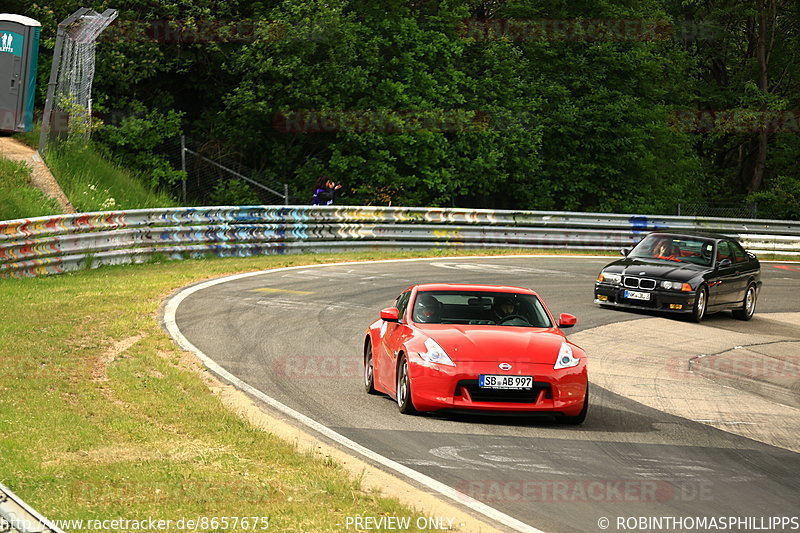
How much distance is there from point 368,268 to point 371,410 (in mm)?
14352

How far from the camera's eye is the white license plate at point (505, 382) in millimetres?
10211

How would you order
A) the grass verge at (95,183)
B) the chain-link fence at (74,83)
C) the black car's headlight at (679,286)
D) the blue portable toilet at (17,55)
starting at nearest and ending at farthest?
the black car's headlight at (679,286) < the grass verge at (95,183) < the chain-link fence at (74,83) < the blue portable toilet at (17,55)

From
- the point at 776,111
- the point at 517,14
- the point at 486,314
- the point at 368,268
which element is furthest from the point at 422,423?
the point at 776,111

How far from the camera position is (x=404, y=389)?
35.1 feet

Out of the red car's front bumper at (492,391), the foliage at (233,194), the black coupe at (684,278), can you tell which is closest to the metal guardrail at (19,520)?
the red car's front bumper at (492,391)

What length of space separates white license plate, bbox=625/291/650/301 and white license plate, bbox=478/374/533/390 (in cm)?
973

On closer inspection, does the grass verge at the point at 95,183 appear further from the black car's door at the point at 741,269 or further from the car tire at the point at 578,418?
the car tire at the point at 578,418

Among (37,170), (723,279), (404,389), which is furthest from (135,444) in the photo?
(37,170)

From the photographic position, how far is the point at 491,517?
7.15m

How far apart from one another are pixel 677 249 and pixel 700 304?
1624mm

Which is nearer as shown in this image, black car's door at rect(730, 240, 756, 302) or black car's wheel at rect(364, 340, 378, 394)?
black car's wheel at rect(364, 340, 378, 394)

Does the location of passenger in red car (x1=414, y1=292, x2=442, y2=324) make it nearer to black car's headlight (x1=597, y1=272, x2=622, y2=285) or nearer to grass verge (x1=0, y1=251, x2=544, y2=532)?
grass verge (x1=0, y1=251, x2=544, y2=532)

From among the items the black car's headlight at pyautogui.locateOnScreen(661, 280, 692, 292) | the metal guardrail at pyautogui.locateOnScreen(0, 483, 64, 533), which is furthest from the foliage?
the metal guardrail at pyautogui.locateOnScreen(0, 483, 64, 533)

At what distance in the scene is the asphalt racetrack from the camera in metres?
7.68
